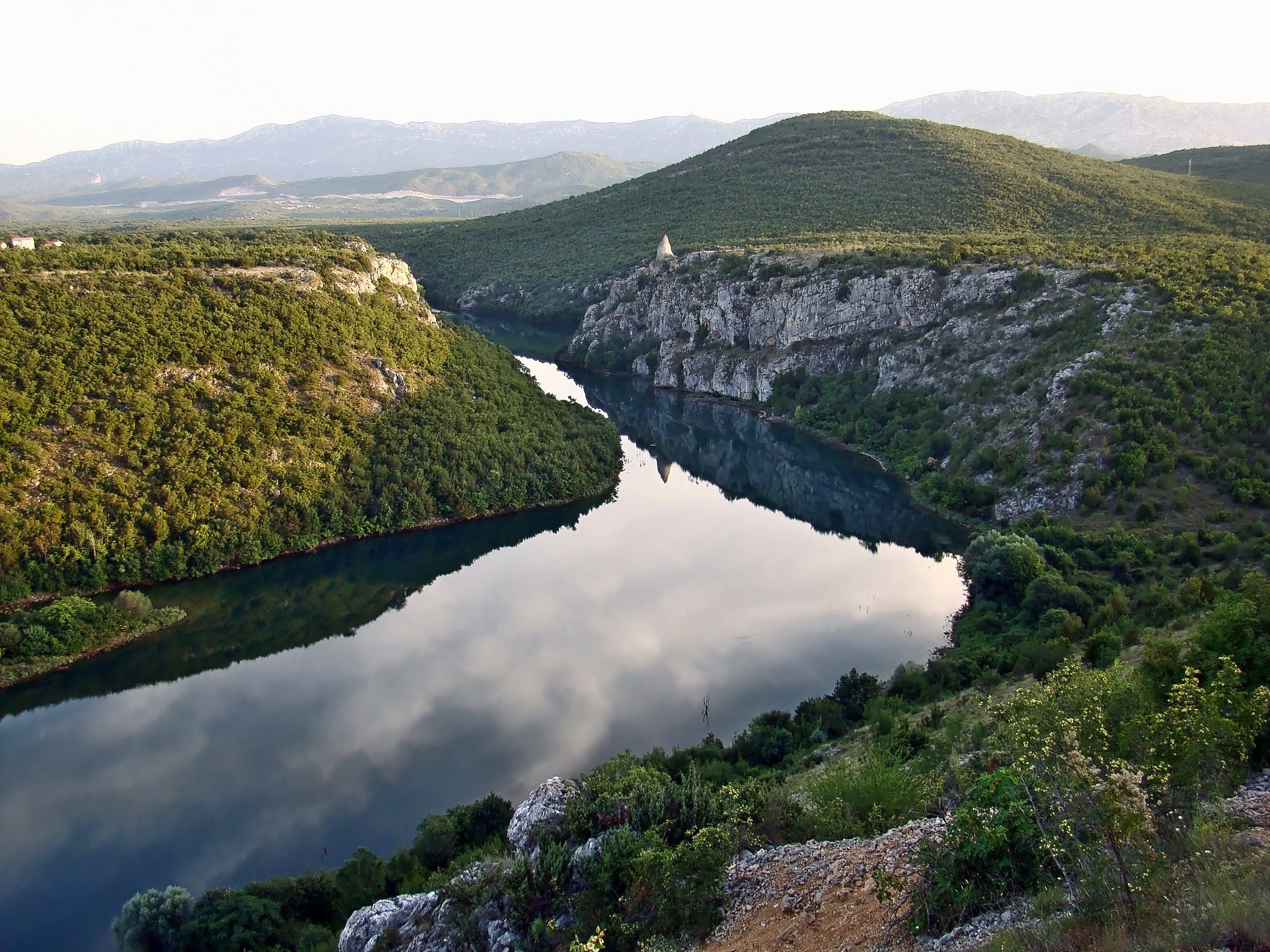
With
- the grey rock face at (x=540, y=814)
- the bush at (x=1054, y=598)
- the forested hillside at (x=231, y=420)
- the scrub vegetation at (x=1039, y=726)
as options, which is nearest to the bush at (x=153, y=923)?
the scrub vegetation at (x=1039, y=726)

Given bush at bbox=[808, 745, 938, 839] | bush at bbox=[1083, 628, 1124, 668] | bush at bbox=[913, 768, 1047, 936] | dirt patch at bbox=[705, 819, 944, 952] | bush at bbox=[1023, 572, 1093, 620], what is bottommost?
bush at bbox=[1023, 572, 1093, 620]

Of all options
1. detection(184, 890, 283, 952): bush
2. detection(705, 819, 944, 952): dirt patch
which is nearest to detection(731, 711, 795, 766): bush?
detection(705, 819, 944, 952): dirt patch

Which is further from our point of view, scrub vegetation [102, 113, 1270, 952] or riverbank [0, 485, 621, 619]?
riverbank [0, 485, 621, 619]

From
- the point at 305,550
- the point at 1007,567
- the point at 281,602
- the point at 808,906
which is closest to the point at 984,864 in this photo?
the point at 808,906

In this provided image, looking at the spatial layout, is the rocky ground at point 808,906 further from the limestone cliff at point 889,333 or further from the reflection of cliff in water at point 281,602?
the limestone cliff at point 889,333

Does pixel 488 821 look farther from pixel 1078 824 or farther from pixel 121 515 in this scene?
pixel 121 515

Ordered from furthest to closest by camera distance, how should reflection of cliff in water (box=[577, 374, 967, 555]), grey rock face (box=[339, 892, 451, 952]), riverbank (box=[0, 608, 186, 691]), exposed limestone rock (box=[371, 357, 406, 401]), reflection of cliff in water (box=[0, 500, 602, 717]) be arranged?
exposed limestone rock (box=[371, 357, 406, 401]), reflection of cliff in water (box=[577, 374, 967, 555]), reflection of cliff in water (box=[0, 500, 602, 717]), riverbank (box=[0, 608, 186, 691]), grey rock face (box=[339, 892, 451, 952])

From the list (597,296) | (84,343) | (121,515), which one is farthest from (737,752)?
(597,296)

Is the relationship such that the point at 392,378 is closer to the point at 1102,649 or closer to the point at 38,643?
the point at 38,643

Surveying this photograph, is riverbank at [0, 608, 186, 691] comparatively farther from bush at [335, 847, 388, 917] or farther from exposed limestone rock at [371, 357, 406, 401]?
exposed limestone rock at [371, 357, 406, 401]
